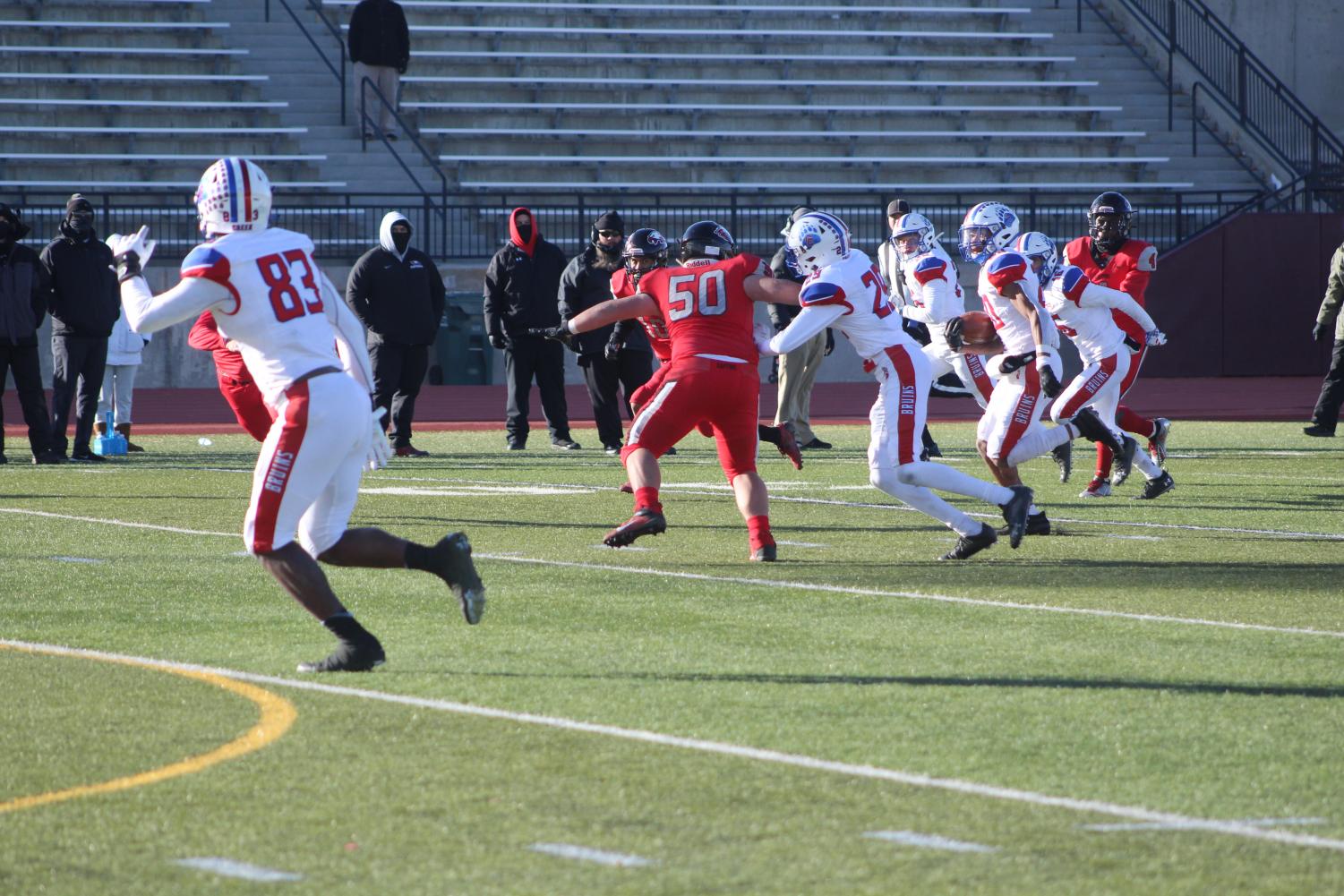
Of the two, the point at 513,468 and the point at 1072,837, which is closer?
the point at 1072,837

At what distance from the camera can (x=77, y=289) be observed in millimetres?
A: 15383

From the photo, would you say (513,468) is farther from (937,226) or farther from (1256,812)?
(937,226)

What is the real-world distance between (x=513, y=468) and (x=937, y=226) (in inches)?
516

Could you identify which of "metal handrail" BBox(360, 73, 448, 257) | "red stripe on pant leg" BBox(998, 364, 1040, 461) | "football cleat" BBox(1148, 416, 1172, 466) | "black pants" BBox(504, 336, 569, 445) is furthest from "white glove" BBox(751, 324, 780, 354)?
"metal handrail" BBox(360, 73, 448, 257)

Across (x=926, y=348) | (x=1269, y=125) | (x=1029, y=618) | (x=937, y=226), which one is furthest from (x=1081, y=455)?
(x=1269, y=125)

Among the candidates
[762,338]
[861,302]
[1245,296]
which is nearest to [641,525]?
[762,338]

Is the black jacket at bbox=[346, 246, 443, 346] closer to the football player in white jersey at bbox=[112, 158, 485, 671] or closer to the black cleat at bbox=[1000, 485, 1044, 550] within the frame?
the black cleat at bbox=[1000, 485, 1044, 550]

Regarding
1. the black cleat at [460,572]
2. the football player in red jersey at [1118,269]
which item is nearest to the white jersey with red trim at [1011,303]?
the football player in red jersey at [1118,269]

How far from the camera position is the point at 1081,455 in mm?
16438

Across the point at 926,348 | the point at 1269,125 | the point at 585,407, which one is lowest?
the point at 585,407

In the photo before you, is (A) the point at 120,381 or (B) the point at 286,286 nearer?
(B) the point at 286,286

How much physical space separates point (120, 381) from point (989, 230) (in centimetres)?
841

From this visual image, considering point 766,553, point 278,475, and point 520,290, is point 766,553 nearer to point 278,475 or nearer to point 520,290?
point 278,475

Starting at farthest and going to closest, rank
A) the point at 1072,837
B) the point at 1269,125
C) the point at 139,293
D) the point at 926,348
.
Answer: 1. the point at 1269,125
2. the point at 926,348
3. the point at 139,293
4. the point at 1072,837
